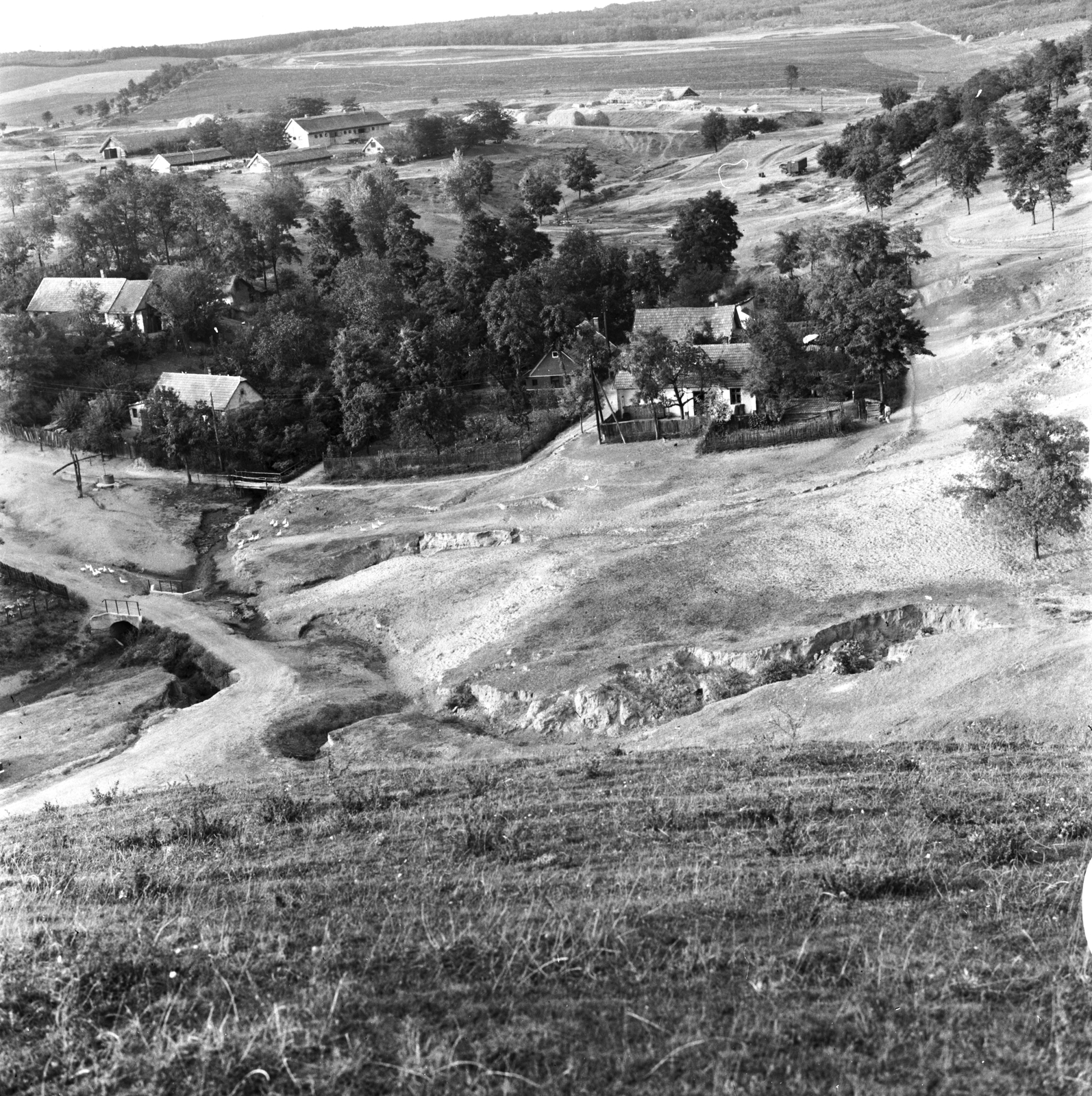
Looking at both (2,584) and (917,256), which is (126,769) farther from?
(917,256)

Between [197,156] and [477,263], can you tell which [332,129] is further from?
[477,263]

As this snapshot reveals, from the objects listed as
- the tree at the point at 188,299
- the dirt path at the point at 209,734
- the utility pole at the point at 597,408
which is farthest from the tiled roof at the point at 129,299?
the dirt path at the point at 209,734

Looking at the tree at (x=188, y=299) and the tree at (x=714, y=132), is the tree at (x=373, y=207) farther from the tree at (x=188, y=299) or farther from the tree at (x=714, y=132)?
the tree at (x=714, y=132)

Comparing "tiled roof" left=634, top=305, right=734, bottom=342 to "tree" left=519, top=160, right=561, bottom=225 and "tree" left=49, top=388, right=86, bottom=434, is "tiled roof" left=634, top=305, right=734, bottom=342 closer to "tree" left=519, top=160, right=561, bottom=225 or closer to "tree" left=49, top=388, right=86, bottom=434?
"tree" left=519, top=160, right=561, bottom=225

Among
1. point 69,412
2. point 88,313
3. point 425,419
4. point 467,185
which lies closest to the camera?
point 425,419

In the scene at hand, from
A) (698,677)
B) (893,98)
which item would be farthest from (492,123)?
(698,677)
